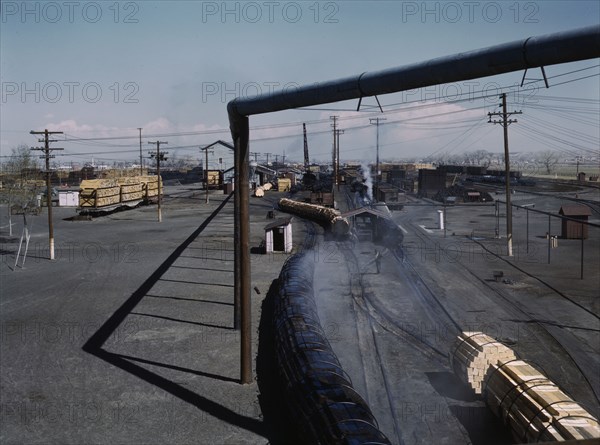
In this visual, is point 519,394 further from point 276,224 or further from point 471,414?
point 276,224

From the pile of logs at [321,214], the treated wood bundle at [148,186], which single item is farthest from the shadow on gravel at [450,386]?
the treated wood bundle at [148,186]

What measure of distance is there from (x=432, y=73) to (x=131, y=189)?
49.5 metres

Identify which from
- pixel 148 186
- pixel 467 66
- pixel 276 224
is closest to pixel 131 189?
pixel 148 186

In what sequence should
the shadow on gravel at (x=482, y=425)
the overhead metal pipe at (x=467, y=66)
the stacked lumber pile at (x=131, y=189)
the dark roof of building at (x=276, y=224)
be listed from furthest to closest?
the stacked lumber pile at (x=131, y=189) → the dark roof of building at (x=276, y=224) → the shadow on gravel at (x=482, y=425) → the overhead metal pipe at (x=467, y=66)

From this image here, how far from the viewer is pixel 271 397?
36.1 feet

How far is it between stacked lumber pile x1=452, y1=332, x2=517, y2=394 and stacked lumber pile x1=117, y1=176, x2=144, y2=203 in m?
44.1

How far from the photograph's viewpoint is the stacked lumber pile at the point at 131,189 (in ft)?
167

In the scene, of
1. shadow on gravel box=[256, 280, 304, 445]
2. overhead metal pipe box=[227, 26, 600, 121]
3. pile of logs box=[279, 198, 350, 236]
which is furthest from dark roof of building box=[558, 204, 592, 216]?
overhead metal pipe box=[227, 26, 600, 121]

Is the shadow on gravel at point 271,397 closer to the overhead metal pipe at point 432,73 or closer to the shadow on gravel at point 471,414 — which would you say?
the overhead metal pipe at point 432,73

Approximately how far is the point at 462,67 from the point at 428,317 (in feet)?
39.1

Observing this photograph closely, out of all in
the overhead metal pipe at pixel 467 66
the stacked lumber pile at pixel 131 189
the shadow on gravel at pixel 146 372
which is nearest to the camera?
the overhead metal pipe at pixel 467 66

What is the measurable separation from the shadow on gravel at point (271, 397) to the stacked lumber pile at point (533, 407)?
3966 mm

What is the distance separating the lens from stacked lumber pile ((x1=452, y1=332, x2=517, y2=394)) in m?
11.1

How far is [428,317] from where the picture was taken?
56.1 ft
